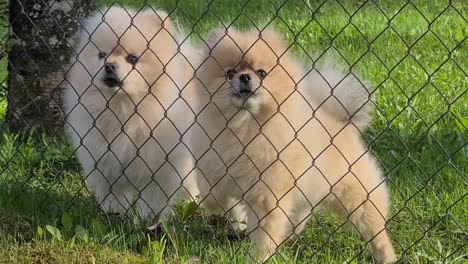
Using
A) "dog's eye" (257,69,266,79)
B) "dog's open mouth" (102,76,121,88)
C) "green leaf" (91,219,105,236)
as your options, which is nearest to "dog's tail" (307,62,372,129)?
"dog's eye" (257,69,266,79)

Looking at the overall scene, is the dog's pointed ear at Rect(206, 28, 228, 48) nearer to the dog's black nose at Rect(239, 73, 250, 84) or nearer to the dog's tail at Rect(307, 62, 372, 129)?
the dog's black nose at Rect(239, 73, 250, 84)

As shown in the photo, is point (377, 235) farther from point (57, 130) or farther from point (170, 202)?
point (57, 130)

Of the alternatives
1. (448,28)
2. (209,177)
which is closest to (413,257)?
(209,177)

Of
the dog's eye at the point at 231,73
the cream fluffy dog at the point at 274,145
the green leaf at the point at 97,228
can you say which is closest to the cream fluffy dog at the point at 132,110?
the green leaf at the point at 97,228

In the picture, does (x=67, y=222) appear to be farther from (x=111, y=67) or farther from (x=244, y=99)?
(x=244, y=99)

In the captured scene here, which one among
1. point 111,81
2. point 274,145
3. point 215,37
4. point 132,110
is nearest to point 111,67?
point 111,81

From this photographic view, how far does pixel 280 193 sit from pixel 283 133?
27 centimetres

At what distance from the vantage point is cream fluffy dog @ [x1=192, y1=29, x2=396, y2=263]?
3.65m

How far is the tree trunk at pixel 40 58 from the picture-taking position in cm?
489

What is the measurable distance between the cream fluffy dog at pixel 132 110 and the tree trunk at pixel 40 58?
0.63 metres

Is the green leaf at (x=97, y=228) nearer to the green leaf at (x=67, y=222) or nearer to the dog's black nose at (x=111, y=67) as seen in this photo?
the green leaf at (x=67, y=222)

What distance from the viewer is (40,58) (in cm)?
501

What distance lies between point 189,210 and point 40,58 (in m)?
1.57

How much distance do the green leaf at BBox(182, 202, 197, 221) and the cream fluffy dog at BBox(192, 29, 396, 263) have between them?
5.7 inches
